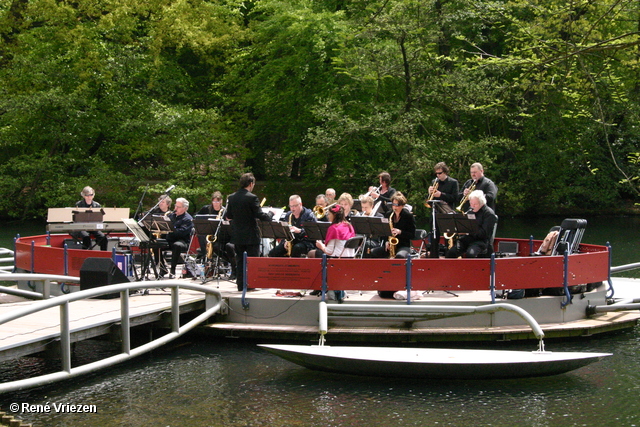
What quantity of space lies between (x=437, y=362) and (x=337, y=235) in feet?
10.3

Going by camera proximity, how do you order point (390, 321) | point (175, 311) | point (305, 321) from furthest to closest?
1. point (305, 321)
2. point (390, 321)
3. point (175, 311)

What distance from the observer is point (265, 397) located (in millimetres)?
9906

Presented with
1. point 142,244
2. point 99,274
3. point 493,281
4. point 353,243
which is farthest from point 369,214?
point 99,274

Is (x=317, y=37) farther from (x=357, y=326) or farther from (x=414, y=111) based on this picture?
(x=357, y=326)

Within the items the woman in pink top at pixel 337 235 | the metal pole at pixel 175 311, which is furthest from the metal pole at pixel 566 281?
the metal pole at pixel 175 311

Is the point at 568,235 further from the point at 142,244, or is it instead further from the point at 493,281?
the point at 142,244

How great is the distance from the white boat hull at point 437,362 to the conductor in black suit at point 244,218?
8.31 feet

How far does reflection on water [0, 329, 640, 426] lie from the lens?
912 centimetres

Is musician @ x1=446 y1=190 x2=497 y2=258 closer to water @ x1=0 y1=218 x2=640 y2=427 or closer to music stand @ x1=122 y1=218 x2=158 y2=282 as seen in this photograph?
water @ x1=0 y1=218 x2=640 y2=427

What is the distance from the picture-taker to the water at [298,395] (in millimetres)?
9125

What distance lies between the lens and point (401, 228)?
13.0m

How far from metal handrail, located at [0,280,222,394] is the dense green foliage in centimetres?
1852

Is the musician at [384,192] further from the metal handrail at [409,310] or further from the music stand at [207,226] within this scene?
the metal handrail at [409,310]

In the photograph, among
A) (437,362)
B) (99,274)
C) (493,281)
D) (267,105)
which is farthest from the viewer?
(267,105)
